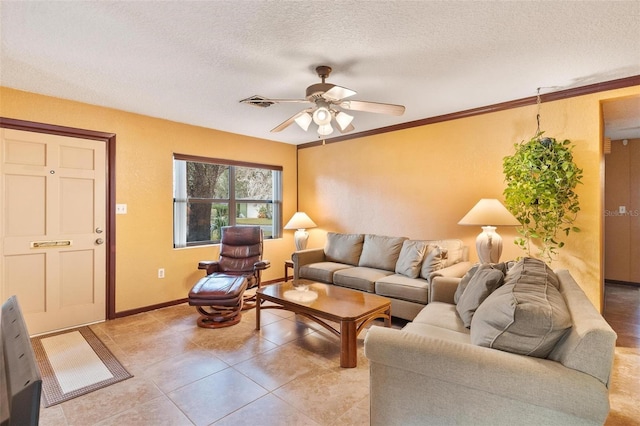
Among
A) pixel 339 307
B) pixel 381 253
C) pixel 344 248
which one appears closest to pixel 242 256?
pixel 344 248

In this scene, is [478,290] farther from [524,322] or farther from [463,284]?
Result: [524,322]

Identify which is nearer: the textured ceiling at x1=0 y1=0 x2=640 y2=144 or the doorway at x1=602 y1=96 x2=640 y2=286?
the textured ceiling at x1=0 y1=0 x2=640 y2=144

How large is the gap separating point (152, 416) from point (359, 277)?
2.32 meters

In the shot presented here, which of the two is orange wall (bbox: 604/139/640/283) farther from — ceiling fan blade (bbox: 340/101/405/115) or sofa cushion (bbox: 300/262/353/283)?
ceiling fan blade (bbox: 340/101/405/115)

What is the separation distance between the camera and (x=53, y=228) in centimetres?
328

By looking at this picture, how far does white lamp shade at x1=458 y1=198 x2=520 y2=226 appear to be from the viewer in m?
3.08

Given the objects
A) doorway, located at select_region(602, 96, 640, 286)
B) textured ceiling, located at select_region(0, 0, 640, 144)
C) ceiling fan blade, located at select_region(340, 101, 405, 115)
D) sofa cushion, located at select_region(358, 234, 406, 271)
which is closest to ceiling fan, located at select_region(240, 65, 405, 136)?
ceiling fan blade, located at select_region(340, 101, 405, 115)

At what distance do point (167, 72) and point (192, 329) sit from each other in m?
2.47

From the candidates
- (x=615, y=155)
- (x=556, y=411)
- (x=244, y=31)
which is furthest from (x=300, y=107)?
(x=615, y=155)

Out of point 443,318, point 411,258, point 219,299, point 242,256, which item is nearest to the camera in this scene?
point 443,318

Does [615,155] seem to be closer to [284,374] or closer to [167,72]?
[284,374]

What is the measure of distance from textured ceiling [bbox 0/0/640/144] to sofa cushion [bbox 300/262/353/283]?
2072 millimetres

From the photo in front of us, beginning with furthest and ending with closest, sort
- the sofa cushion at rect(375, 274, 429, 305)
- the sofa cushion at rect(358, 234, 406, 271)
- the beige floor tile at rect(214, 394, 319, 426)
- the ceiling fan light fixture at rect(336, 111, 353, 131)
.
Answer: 1. the sofa cushion at rect(358, 234, 406, 271)
2. the sofa cushion at rect(375, 274, 429, 305)
3. the ceiling fan light fixture at rect(336, 111, 353, 131)
4. the beige floor tile at rect(214, 394, 319, 426)

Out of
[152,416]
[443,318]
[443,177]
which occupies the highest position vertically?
[443,177]
